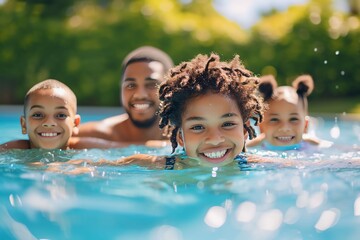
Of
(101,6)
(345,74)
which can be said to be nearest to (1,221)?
(345,74)

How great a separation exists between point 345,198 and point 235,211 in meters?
0.77

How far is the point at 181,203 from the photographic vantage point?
3.31 meters

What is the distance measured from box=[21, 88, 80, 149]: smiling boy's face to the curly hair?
1037 mm

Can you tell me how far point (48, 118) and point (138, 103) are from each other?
145 centimetres

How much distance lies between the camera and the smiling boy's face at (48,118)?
4.77 m

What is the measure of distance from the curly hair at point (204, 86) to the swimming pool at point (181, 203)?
1.51 feet

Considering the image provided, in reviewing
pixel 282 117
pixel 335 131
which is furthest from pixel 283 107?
pixel 335 131

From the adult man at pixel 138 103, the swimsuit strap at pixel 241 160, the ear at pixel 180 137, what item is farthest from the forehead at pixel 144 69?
Result: the swimsuit strap at pixel 241 160

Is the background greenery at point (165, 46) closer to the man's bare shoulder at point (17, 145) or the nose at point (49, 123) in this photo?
the man's bare shoulder at point (17, 145)

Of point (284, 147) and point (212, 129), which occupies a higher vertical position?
point (284, 147)

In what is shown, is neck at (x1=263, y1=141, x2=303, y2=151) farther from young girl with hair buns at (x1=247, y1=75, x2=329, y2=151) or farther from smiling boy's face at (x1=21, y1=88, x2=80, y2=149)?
smiling boy's face at (x1=21, y1=88, x2=80, y2=149)

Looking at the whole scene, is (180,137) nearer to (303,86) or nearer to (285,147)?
A: (285,147)

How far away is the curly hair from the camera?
401cm

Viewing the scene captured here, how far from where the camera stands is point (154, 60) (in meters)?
6.23
